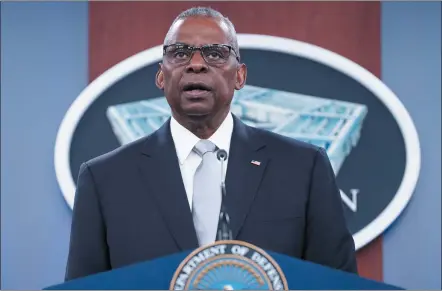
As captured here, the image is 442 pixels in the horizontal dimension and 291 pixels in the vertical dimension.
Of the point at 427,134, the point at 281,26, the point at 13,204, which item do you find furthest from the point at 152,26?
the point at 427,134

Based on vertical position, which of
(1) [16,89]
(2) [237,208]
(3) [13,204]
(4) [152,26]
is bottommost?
(3) [13,204]

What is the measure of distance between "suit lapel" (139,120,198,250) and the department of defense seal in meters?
0.27

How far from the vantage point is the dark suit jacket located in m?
1.44

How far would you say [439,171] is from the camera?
301 cm

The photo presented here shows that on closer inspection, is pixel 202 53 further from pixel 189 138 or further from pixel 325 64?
pixel 325 64

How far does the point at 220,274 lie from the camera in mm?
1131

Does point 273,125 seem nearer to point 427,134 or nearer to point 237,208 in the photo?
point 427,134

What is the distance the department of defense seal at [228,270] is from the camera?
3.69 feet

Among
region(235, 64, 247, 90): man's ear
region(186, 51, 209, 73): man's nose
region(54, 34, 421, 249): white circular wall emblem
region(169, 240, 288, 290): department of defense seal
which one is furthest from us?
region(54, 34, 421, 249): white circular wall emblem

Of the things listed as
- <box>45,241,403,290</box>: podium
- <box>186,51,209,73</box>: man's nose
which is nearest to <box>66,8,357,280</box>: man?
<box>186,51,209,73</box>: man's nose

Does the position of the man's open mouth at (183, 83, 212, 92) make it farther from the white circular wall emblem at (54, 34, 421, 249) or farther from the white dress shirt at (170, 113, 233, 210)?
the white circular wall emblem at (54, 34, 421, 249)

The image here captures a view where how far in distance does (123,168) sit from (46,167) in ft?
5.19

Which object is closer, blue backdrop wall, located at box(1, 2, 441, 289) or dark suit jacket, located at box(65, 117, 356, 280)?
dark suit jacket, located at box(65, 117, 356, 280)

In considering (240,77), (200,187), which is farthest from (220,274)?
(240,77)
